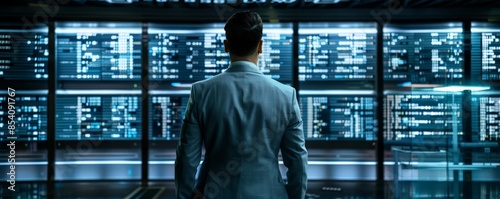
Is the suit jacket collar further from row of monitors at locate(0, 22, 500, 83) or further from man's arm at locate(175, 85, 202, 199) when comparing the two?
row of monitors at locate(0, 22, 500, 83)

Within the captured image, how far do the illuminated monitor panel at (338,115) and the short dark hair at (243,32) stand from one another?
6812 mm

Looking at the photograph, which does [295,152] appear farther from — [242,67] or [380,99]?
[380,99]

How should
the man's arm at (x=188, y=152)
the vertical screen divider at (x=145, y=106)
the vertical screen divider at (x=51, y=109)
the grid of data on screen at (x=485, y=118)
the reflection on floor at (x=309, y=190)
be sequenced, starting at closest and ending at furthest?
1. the man's arm at (x=188, y=152)
2. the grid of data on screen at (x=485, y=118)
3. the reflection on floor at (x=309, y=190)
4. the vertical screen divider at (x=51, y=109)
5. the vertical screen divider at (x=145, y=106)

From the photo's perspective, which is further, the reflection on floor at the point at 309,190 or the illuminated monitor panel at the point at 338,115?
the illuminated monitor panel at the point at 338,115

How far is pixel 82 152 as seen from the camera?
8.26m

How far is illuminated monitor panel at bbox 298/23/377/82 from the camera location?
8.27 m

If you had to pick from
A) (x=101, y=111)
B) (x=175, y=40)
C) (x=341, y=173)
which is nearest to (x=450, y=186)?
(x=341, y=173)

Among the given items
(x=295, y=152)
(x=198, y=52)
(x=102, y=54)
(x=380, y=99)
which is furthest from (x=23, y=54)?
(x=295, y=152)

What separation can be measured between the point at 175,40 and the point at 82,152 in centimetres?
241

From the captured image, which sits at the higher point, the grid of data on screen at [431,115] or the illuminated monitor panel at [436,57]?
the illuminated monitor panel at [436,57]

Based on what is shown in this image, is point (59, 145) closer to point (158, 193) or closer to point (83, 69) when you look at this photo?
point (83, 69)

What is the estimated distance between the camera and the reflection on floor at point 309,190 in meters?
5.06

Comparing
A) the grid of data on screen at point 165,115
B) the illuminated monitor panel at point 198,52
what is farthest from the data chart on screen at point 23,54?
the grid of data on screen at point 165,115
